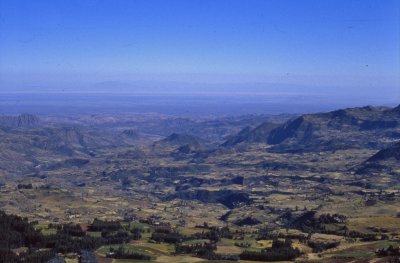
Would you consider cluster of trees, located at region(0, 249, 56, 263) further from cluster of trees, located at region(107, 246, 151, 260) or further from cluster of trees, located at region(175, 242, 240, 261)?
cluster of trees, located at region(175, 242, 240, 261)

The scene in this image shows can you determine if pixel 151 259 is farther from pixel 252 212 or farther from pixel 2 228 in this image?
pixel 252 212

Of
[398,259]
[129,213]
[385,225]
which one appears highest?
[398,259]

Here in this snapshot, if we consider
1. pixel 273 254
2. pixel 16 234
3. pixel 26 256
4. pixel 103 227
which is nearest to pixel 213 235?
pixel 103 227

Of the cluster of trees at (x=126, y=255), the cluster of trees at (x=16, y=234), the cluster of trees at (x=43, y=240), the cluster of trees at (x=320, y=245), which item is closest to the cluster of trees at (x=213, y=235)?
the cluster of trees at (x=43, y=240)

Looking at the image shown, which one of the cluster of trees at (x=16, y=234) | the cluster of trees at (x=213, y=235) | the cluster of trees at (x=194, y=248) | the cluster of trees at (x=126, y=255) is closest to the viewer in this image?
the cluster of trees at (x=126, y=255)

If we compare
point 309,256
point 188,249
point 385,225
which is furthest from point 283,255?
point 385,225

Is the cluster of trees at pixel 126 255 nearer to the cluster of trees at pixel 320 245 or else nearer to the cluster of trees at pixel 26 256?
the cluster of trees at pixel 26 256

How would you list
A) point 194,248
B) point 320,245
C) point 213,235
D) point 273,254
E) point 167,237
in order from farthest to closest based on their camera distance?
point 213,235
point 167,237
point 320,245
point 194,248
point 273,254

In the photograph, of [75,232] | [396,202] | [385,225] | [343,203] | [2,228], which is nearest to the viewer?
[2,228]

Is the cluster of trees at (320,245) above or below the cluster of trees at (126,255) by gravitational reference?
below

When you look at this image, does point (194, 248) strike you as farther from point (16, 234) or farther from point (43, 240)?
point (16, 234)

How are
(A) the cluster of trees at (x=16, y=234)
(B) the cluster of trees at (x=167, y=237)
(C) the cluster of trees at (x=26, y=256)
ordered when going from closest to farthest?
1. (C) the cluster of trees at (x=26, y=256)
2. (A) the cluster of trees at (x=16, y=234)
3. (B) the cluster of trees at (x=167, y=237)
